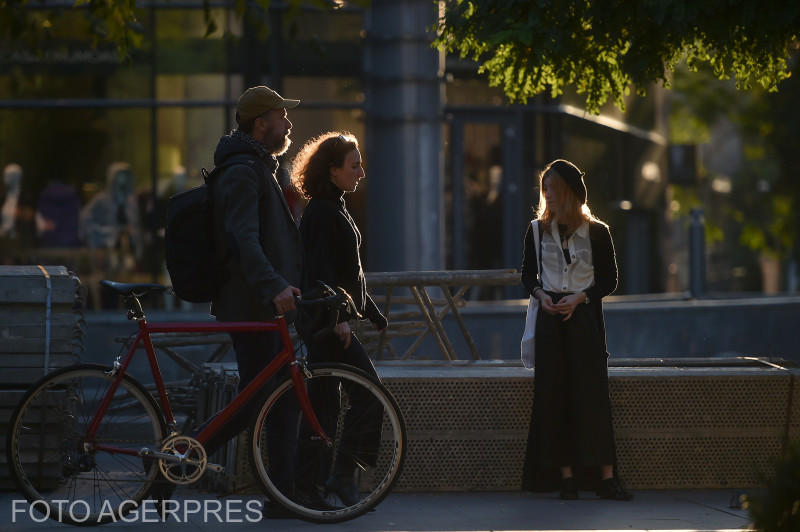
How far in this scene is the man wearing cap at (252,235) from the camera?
6363 mm

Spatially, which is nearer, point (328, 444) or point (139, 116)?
point (328, 444)

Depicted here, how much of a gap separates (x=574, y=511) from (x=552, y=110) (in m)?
14.3

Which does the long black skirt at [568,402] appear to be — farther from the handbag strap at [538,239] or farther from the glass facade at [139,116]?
the glass facade at [139,116]

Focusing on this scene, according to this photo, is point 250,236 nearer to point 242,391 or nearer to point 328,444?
point 242,391

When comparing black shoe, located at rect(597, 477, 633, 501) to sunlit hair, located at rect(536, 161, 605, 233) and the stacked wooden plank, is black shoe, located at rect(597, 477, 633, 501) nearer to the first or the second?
sunlit hair, located at rect(536, 161, 605, 233)

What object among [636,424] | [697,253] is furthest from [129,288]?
[697,253]

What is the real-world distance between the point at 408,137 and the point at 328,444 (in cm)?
1146

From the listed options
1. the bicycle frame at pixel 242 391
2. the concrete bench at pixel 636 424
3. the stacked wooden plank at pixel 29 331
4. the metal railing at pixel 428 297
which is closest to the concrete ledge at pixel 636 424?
the concrete bench at pixel 636 424

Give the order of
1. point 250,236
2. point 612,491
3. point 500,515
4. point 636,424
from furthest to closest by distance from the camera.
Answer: point 636,424
point 612,491
point 500,515
point 250,236

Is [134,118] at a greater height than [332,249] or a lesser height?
greater

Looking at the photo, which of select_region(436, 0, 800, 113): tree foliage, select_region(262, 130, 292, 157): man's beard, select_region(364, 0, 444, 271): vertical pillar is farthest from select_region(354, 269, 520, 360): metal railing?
select_region(364, 0, 444, 271): vertical pillar

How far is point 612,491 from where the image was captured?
7434 millimetres

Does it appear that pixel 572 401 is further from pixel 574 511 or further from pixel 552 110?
pixel 552 110

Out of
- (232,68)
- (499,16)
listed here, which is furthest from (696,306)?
(232,68)
